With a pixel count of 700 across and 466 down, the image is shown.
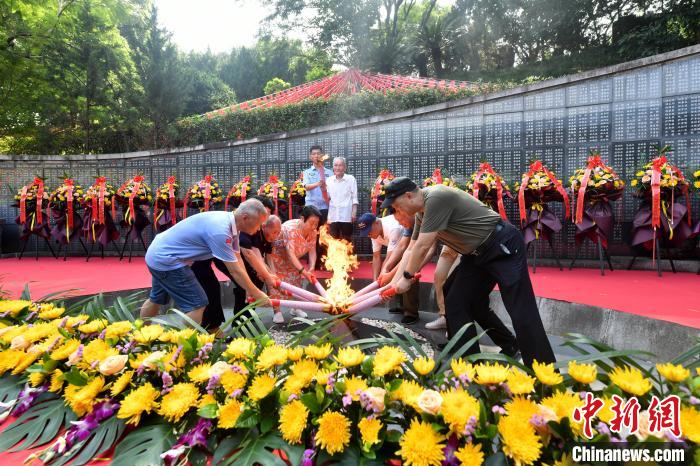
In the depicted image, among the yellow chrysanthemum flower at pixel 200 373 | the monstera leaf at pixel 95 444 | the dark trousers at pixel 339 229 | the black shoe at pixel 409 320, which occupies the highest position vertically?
the dark trousers at pixel 339 229

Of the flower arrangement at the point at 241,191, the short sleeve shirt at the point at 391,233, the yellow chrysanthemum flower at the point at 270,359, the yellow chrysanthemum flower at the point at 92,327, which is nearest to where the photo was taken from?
the yellow chrysanthemum flower at the point at 270,359

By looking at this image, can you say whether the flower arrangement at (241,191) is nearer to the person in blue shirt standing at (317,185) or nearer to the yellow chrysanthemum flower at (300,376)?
the person in blue shirt standing at (317,185)

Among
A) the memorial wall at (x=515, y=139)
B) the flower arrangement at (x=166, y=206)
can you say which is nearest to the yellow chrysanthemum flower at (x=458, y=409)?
the memorial wall at (x=515, y=139)

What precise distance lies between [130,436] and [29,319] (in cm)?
132

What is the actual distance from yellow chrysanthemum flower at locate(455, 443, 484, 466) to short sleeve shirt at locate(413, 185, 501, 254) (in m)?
2.07

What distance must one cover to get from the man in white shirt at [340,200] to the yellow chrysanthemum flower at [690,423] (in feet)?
19.7

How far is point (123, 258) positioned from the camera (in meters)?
9.49

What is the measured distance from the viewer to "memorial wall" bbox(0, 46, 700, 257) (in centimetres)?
675

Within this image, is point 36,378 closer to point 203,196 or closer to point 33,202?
point 203,196

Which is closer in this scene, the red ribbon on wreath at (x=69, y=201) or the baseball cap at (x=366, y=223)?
the baseball cap at (x=366, y=223)

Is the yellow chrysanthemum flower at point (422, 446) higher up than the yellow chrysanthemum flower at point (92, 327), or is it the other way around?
the yellow chrysanthemum flower at point (92, 327)

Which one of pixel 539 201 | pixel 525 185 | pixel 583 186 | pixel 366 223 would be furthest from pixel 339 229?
pixel 583 186

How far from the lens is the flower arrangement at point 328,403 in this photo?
3.54 ft

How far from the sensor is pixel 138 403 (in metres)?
1.39
